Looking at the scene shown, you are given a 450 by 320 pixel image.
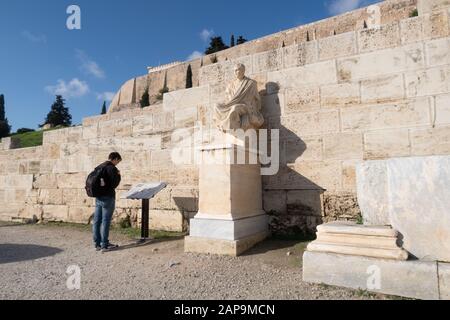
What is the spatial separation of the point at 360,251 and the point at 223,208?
187cm

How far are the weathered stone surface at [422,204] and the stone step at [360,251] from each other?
13 centimetres

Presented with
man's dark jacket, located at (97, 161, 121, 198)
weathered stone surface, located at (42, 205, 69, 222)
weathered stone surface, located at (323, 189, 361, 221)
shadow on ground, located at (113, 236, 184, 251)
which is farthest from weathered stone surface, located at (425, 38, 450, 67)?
weathered stone surface, located at (42, 205, 69, 222)

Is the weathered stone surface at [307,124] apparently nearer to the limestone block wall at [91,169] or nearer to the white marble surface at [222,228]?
the white marble surface at [222,228]

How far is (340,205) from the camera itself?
4512mm

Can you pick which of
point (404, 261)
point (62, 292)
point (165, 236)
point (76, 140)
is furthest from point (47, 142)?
point (404, 261)

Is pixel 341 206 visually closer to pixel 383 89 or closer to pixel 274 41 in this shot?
pixel 383 89

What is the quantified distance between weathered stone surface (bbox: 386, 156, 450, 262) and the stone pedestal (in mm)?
1942

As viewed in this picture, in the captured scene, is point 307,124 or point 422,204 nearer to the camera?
point 422,204

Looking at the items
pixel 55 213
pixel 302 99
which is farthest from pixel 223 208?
pixel 55 213

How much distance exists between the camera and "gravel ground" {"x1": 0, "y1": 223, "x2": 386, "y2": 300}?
2760 mm

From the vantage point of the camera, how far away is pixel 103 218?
468cm

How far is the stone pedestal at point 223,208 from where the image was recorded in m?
4.03
